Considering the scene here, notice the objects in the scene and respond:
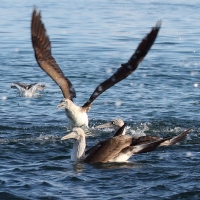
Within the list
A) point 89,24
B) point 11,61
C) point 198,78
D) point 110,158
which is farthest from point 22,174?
point 89,24

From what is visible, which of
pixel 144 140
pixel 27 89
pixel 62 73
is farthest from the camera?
pixel 27 89

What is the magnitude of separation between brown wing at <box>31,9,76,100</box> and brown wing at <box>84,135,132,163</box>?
2.89m

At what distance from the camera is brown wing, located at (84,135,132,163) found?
13398 millimetres

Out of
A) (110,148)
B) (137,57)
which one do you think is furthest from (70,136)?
(137,57)

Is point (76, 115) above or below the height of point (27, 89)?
below

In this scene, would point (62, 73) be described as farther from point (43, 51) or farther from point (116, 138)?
point (116, 138)

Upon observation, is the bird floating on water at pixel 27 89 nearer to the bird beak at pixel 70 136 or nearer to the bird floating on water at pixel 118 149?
the bird beak at pixel 70 136

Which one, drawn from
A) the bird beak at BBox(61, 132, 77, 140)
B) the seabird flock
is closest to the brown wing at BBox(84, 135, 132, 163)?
the seabird flock

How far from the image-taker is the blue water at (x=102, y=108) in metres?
12.0

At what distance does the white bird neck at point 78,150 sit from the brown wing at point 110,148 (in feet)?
1.16

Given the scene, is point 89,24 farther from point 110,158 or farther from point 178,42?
point 110,158

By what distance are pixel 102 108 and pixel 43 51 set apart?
3.68 m

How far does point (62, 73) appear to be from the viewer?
635 inches

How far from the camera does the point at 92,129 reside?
53.1 feet
